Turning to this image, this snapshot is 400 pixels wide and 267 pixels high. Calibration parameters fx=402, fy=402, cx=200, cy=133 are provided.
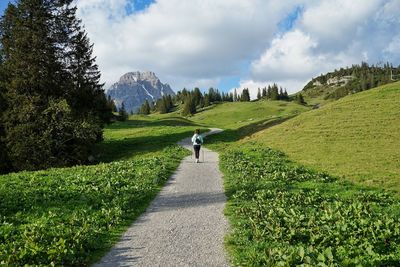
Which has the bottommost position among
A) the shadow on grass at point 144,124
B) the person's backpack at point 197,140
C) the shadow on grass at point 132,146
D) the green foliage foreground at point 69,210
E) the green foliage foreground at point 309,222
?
the green foliage foreground at point 309,222

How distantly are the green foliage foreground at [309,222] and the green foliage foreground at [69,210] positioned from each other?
179 inches

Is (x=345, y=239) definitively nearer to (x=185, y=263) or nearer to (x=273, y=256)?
(x=273, y=256)

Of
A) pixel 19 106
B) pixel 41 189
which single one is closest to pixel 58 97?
pixel 19 106

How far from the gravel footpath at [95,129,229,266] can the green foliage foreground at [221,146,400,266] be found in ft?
2.26

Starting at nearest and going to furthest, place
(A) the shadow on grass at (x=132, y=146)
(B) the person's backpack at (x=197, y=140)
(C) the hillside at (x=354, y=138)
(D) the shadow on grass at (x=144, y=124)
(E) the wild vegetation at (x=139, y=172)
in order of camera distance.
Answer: (E) the wild vegetation at (x=139, y=172)
(C) the hillside at (x=354, y=138)
(B) the person's backpack at (x=197, y=140)
(A) the shadow on grass at (x=132, y=146)
(D) the shadow on grass at (x=144, y=124)

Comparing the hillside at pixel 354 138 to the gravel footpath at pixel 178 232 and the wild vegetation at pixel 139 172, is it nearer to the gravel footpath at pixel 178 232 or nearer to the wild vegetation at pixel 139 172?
the wild vegetation at pixel 139 172

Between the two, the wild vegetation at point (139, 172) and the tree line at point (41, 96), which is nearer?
the wild vegetation at point (139, 172)

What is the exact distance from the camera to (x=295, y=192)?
20.7 m

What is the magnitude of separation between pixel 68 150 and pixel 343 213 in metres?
33.3

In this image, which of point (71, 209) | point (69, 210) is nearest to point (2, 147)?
point (71, 209)

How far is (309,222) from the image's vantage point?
1462 centimetres

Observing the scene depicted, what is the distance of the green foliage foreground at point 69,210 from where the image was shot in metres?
Answer: 11.9

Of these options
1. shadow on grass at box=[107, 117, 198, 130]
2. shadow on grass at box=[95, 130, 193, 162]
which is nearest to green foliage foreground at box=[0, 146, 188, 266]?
shadow on grass at box=[95, 130, 193, 162]

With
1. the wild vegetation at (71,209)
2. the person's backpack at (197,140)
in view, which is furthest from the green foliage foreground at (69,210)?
the person's backpack at (197,140)
